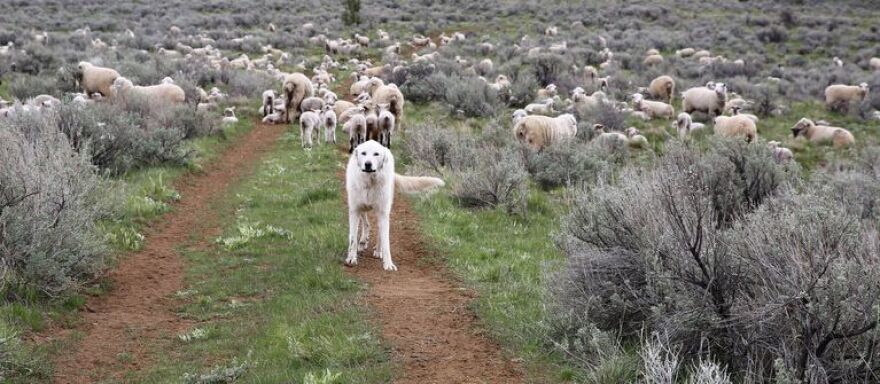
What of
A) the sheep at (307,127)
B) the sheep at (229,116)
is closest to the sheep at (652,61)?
the sheep at (229,116)

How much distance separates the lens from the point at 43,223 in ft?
22.1

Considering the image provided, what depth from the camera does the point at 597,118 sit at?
1992cm

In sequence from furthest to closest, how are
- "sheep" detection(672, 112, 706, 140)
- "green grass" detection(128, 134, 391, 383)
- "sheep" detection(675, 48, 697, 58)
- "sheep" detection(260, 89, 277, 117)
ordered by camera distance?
"sheep" detection(675, 48, 697, 58) → "sheep" detection(260, 89, 277, 117) → "sheep" detection(672, 112, 706, 140) → "green grass" detection(128, 134, 391, 383)

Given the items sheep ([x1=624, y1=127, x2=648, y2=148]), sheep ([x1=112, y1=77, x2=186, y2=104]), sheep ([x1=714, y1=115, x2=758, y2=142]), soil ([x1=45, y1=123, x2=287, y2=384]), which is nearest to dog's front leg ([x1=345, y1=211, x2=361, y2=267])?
soil ([x1=45, y1=123, x2=287, y2=384])

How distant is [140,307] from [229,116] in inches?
512

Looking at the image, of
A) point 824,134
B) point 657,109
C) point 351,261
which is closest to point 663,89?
point 657,109

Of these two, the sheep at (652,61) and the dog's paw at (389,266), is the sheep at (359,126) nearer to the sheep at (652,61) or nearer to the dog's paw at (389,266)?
the dog's paw at (389,266)

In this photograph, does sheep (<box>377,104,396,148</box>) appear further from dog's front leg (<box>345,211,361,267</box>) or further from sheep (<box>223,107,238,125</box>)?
dog's front leg (<box>345,211,361,267</box>)

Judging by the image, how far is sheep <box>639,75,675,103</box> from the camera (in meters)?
24.8

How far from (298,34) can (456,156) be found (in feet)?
102

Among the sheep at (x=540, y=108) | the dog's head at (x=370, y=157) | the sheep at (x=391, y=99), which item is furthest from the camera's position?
the sheep at (x=540, y=108)

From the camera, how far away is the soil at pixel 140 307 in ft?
18.5

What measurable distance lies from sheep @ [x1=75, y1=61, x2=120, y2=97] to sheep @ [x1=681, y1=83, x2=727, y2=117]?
1670cm

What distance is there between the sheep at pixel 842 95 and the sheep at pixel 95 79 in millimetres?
22227
